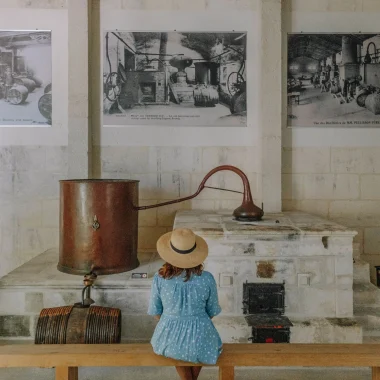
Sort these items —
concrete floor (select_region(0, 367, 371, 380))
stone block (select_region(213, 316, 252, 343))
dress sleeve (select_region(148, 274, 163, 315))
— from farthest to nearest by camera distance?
stone block (select_region(213, 316, 252, 343)) → concrete floor (select_region(0, 367, 371, 380)) → dress sleeve (select_region(148, 274, 163, 315))

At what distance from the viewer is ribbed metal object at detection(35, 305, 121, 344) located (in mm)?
3715

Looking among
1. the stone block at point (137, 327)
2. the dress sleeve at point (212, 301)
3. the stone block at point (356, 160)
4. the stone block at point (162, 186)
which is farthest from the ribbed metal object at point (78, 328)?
the stone block at point (356, 160)

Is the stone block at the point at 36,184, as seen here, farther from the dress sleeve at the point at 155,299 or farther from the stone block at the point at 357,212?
the stone block at the point at 357,212

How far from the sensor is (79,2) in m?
5.45

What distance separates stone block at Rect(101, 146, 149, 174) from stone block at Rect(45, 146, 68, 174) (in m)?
0.49

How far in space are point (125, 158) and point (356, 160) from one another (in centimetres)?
307

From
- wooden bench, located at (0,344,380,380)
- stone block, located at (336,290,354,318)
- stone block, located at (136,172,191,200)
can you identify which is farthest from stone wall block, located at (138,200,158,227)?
wooden bench, located at (0,344,380,380)

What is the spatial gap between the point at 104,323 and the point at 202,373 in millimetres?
946

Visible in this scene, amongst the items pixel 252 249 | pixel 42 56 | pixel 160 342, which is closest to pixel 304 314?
pixel 252 249

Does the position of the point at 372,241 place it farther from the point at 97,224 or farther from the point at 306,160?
the point at 97,224

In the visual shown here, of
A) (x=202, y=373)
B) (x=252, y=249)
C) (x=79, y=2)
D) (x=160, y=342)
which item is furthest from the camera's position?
(x=79, y=2)

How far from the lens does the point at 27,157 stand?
5.63 metres

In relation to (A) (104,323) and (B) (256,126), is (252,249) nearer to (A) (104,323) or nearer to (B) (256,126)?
(A) (104,323)

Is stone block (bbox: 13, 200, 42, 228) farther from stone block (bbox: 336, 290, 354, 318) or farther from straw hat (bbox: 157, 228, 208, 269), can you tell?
stone block (bbox: 336, 290, 354, 318)
